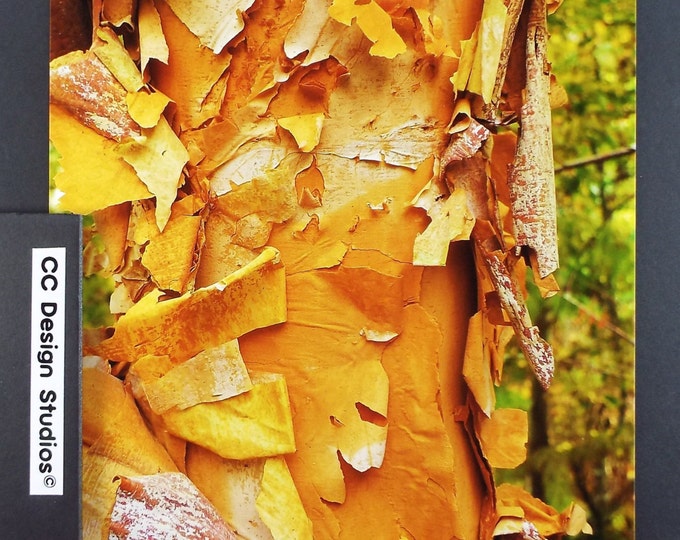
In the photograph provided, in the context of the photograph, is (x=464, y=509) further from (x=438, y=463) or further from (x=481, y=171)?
(x=481, y=171)

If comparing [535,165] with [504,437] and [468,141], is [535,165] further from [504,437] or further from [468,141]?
[504,437]

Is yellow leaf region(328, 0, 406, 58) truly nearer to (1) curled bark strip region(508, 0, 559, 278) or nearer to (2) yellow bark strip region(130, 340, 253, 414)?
(1) curled bark strip region(508, 0, 559, 278)

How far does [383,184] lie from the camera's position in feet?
1.72

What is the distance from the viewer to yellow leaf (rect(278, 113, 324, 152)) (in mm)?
519

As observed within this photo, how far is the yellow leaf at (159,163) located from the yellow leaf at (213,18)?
80 mm

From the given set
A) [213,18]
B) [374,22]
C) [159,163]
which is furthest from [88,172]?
[374,22]

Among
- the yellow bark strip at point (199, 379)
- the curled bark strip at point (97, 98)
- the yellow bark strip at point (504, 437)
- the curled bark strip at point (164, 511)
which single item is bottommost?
the curled bark strip at point (164, 511)

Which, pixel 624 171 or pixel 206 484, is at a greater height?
pixel 624 171

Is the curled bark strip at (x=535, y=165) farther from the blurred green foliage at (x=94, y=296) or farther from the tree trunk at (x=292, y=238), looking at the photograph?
the blurred green foliage at (x=94, y=296)

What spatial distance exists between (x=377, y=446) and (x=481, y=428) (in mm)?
98

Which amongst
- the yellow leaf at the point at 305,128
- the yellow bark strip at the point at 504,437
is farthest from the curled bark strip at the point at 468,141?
the yellow bark strip at the point at 504,437

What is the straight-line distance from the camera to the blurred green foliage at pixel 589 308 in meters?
0.54

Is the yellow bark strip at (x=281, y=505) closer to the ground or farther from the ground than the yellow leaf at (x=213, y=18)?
closer to the ground

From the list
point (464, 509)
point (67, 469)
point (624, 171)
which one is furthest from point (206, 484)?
point (624, 171)
